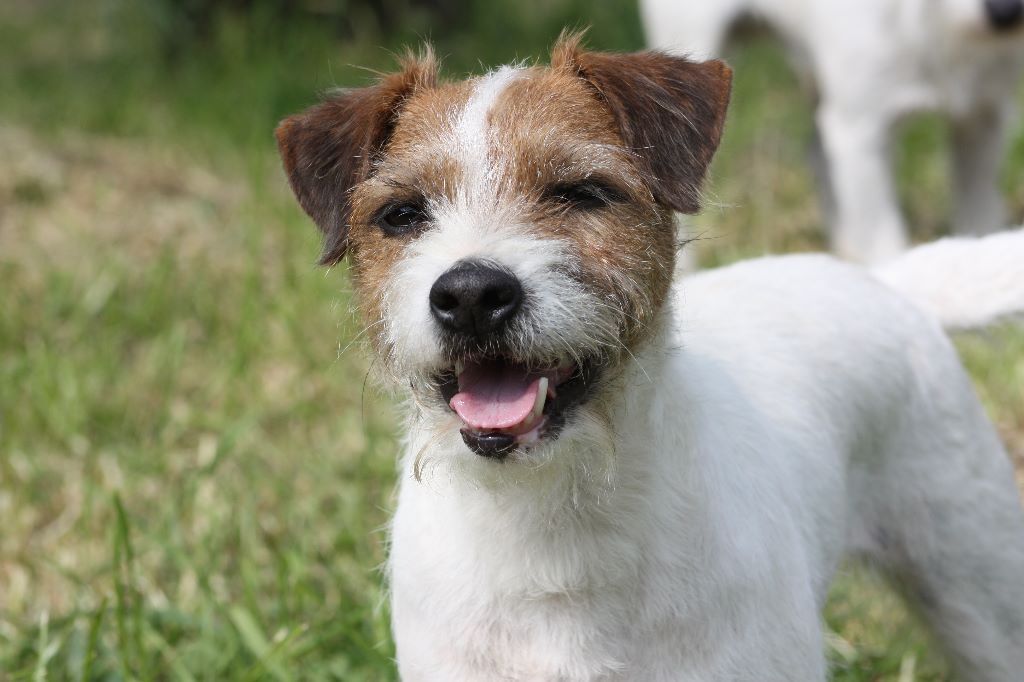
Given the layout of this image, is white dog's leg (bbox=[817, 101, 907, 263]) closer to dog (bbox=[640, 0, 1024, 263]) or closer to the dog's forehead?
dog (bbox=[640, 0, 1024, 263])

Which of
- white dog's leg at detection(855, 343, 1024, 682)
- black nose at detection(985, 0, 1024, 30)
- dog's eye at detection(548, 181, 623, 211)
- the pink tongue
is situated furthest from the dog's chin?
black nose at detection(985, 0, 1024, 30)

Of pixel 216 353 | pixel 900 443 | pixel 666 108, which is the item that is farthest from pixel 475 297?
pixel 216 353

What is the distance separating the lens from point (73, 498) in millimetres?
5199

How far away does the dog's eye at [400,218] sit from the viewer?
3.07 metres

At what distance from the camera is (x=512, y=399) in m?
2.85

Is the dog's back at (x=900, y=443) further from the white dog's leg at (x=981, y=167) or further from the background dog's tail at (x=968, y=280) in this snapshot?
the white dog's leg at (x=981, y=167)

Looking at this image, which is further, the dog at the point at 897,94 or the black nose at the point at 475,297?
the dog at the point at 897,94

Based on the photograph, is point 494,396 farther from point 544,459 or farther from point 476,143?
point 476,143

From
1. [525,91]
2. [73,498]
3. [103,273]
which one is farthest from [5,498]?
[525,91]

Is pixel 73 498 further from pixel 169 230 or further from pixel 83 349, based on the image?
pixel 169 230

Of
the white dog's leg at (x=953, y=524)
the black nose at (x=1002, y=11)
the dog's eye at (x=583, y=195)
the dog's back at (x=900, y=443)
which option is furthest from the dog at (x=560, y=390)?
the black nose at (x=1002, y=11)

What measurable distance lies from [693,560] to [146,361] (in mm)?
3978

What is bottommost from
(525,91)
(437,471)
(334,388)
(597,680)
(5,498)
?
(334,388)

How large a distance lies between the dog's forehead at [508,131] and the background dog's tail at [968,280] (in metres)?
1.33
